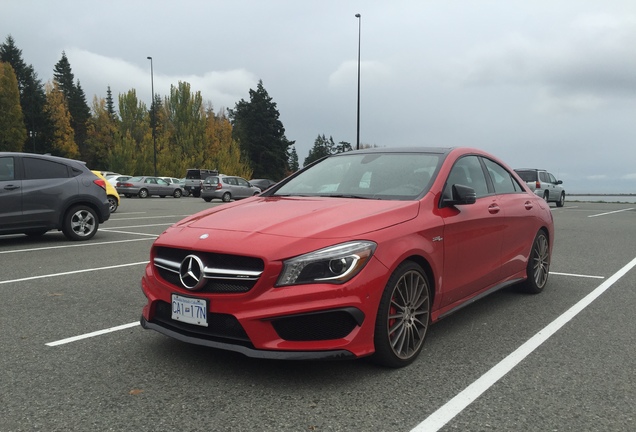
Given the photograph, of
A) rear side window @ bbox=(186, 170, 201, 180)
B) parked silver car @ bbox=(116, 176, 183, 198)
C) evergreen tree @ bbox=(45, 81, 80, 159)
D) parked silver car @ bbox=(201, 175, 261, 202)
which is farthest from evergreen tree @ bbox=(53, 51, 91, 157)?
parked silver car @ bbox=(201, 175, 261, 202)

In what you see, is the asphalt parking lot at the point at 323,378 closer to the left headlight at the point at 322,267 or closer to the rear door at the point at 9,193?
the left headlight at the point at 322,267

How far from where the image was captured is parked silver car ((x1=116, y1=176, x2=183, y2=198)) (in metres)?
35.1

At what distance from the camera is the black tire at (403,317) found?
3.38 m

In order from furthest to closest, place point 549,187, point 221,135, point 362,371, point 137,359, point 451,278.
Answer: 1. point 221,135
2. point 549,187
3. point 451,278
4. point 137,359
5. point 362,371

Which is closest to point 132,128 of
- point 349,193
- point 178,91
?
point 178,91

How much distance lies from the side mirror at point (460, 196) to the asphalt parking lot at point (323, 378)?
1047mm

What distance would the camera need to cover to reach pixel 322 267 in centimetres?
319

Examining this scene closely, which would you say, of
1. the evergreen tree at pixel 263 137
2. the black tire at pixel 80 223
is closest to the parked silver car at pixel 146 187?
the black tire at pixel 80 223

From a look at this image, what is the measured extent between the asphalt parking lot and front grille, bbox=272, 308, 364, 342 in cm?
33

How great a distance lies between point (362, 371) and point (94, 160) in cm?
7629

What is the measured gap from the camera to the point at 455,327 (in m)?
4.59

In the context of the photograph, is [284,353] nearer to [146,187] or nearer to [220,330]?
[220,330]

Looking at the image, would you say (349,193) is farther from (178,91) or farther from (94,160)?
(94,160)

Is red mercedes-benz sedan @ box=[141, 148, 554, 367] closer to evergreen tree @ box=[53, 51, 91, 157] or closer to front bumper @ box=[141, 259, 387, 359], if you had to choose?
front bumper @ box=[141, 259, 387, 359]
